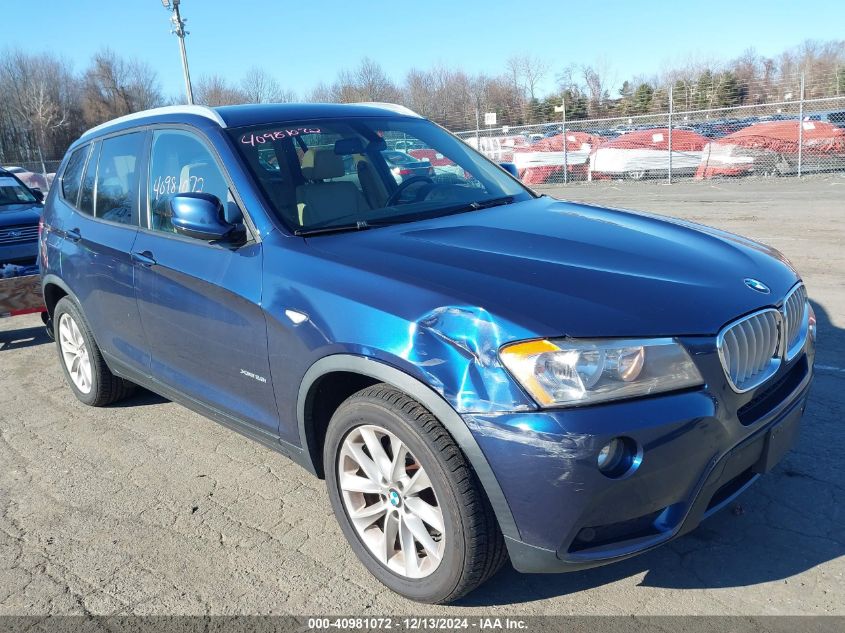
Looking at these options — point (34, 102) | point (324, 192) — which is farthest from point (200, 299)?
point (34, 102)

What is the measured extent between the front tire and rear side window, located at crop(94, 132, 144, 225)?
2.12 metres

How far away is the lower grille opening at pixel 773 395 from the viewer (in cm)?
249

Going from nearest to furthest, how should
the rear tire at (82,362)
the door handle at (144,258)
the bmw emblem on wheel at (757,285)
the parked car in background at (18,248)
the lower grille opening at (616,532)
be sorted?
the lower grille opening at (616,532) < the bmw emblem on wheel at (757,285) < the door handle at (144,258) < the rear tire at (82,362) < the parked car in background at (18,248)

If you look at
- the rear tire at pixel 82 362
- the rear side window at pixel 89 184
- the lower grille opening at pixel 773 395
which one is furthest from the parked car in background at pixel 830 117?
the rear tire at pixel 82 362

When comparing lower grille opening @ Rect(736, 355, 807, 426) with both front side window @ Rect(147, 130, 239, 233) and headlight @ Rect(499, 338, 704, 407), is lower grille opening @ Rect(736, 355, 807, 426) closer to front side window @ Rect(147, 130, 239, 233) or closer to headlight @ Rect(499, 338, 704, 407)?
headlight @ Rect(499, 338, 704, 407)

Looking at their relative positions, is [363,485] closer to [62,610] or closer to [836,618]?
[62,610]

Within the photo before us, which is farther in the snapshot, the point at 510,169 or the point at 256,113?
the point at 510,169

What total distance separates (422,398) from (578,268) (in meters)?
0.77

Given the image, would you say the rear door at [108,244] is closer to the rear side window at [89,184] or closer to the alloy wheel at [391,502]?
the rear side window at [89,184]

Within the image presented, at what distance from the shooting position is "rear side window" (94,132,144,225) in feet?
13.5

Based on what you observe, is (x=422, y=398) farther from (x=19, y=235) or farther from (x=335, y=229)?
(x=19, y=235)

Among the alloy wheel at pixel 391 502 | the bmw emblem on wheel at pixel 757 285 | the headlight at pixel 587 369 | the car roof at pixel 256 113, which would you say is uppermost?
the car roof at pixel 256 113

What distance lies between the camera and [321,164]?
3.57 metres

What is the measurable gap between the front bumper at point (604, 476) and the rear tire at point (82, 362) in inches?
131
